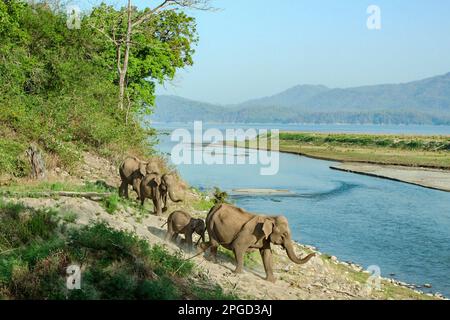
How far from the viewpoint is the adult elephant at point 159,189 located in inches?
743

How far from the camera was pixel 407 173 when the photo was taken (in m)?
65.2

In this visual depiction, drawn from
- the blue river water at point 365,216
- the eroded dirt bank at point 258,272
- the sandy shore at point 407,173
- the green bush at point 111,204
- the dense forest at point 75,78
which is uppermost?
the dense forest at point 75,78

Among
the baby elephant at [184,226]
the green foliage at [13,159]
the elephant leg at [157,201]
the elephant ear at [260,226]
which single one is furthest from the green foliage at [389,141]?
the elephant ear at [260,226]

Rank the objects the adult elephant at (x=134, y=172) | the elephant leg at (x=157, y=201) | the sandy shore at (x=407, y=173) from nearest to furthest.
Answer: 1. the elephant leg at (x=157, y=201)
2. the adult elephant at (x=134, y=172)
3. the sandy shore at (x=407, y=173)

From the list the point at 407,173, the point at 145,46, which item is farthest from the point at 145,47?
the point at 407,173

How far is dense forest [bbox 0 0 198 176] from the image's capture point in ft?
82.8

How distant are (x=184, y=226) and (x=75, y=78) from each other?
18411mm

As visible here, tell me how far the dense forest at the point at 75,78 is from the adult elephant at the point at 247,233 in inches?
391

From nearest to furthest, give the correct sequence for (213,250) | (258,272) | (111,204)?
(213,250) → (258,272) → (111,204)

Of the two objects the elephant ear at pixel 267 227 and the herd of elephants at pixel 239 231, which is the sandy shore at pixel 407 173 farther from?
the elephant ear at pixel 267 227

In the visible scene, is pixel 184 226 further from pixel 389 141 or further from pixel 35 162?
pixel 389 141

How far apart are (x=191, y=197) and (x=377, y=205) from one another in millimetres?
18902

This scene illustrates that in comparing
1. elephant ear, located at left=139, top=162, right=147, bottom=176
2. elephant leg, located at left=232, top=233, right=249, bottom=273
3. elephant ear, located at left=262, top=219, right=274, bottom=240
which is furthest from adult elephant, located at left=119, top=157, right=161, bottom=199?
elephant ear, located at left=262, top=219, right=274, bottom=240

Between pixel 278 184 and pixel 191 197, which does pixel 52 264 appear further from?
pixel 278 184
